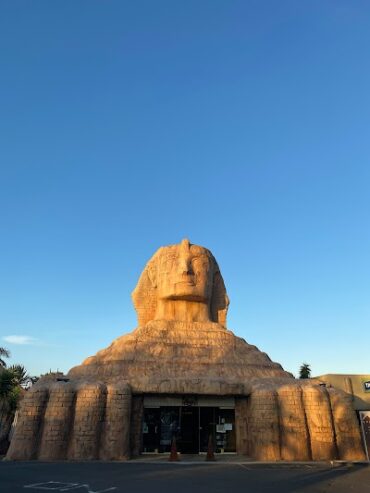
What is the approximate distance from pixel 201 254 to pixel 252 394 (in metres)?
9.53

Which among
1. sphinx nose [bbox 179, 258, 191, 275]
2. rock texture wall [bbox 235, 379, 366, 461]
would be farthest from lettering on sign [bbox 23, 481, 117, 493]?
sphinx nose [bbox 179, 258, 191, 275]

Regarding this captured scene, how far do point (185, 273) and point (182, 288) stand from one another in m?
0.93

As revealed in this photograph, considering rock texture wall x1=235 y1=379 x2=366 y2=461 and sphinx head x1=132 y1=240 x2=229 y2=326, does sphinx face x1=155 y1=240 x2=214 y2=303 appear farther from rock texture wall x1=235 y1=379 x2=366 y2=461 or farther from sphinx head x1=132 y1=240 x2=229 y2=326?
rock texture wall x1=235 y1=379 x2=366 y2=461

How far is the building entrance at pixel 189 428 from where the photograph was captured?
20.1 meters

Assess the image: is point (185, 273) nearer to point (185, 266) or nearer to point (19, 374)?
point (185, 266)

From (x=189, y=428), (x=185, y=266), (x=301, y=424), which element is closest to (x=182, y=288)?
(x=185, y=266)

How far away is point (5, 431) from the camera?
33.7 metres

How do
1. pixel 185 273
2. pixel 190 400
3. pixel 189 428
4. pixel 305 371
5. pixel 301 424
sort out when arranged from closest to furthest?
1. pixel 301 424
2. pixel 190 400
3. pixel 189 428
4. pixel 185 273
5. pixel 305 371

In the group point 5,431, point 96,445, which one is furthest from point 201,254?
point 5,431

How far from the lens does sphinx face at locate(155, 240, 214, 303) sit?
981 inches

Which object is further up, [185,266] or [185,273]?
[185,266]

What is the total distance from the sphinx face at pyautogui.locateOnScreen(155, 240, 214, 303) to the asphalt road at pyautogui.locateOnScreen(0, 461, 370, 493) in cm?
1041

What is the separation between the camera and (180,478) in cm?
1240

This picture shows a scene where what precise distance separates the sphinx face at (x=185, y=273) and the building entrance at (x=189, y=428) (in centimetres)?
679
